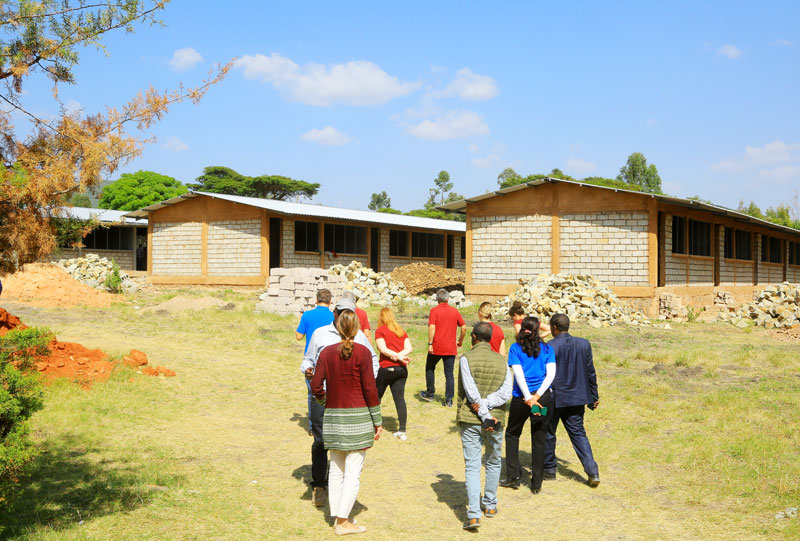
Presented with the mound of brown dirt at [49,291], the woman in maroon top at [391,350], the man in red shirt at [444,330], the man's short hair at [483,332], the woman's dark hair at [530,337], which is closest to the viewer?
the man's short hair at [483,332]

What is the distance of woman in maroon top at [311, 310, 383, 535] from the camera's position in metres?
5.24

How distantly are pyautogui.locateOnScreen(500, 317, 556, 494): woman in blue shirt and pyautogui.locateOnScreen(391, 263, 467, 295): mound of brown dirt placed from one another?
2250 cm

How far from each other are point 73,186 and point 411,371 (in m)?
9.09

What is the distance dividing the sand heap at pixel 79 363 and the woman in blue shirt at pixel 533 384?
7322mm

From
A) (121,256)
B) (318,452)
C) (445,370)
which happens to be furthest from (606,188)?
(121,256)

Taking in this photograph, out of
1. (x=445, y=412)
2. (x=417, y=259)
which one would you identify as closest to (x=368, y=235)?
(x=417, y=259)

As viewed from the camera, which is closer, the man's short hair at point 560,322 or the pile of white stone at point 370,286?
the man's short hair at point 560,322

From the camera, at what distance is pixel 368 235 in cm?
3206

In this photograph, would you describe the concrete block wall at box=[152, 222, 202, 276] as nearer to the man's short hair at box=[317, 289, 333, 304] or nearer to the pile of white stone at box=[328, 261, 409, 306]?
the pile of white stone at box=[328, 261, 409, 306]

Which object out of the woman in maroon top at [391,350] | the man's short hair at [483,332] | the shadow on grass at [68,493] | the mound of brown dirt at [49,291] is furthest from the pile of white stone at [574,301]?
the mound of brown dirt at [49,291]

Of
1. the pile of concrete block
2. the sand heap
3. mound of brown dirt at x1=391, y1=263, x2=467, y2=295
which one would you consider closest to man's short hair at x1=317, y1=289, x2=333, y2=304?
the sand heap

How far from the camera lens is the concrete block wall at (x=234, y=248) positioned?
26.9 m

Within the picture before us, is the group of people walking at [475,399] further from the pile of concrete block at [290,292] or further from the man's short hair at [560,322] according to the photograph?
the pile of concrete block at [290,292]

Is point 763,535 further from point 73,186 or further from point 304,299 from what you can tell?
point 304,299
